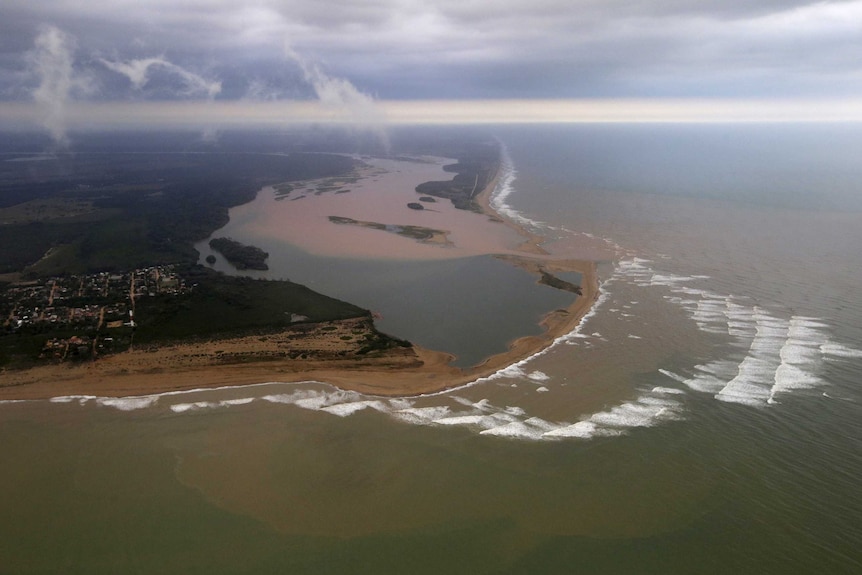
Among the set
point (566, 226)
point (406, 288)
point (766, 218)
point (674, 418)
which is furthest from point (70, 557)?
point (766, 218)

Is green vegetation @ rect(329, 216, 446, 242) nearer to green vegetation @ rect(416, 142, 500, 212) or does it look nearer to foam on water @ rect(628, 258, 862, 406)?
green vegetation @ rect(416, 142, 500, 212)

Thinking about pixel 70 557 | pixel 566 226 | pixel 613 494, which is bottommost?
pixel 70 557

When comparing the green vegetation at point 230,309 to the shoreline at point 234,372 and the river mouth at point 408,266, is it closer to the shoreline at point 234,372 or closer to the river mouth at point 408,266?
the shoreline at point 234,372

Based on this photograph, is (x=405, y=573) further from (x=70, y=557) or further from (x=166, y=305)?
(x=166, y=305)

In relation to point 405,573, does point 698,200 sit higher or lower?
higher

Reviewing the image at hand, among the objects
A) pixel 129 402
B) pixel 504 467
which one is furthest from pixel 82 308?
pixel 504 467

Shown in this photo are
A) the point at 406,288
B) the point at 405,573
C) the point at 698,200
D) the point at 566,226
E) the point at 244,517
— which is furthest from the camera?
the point at 698,200

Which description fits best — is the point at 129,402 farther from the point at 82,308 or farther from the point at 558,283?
the point at 558,283
